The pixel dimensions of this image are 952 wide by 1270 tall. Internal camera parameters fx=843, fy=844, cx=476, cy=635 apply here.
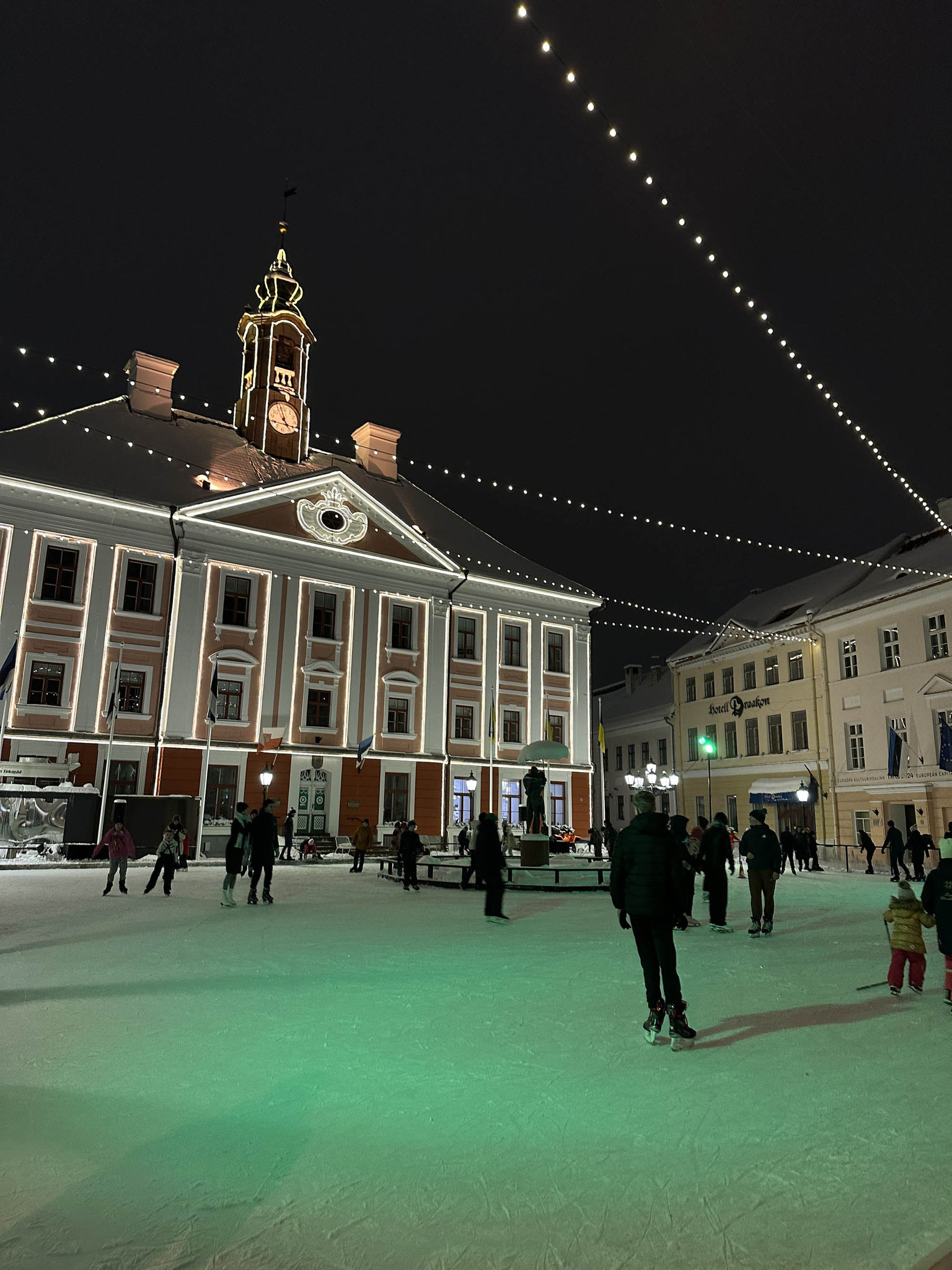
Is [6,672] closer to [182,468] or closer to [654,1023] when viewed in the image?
[182,468]

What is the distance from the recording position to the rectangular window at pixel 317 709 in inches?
1453

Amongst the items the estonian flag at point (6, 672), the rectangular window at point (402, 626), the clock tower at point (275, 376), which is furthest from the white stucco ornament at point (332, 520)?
the estonian flag at point (6, 672)

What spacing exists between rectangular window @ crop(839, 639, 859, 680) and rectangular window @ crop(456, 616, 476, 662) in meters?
17.3

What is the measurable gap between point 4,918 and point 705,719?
40183mm

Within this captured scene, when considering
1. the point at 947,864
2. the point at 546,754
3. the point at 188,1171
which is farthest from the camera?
the point at 546,754

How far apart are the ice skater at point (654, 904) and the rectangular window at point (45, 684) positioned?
29952 millimetres

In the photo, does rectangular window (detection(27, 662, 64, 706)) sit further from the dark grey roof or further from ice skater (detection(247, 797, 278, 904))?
ice skater (detection(247, 797, 278, 904))

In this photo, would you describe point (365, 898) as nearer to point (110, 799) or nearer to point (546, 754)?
point (546, 754)

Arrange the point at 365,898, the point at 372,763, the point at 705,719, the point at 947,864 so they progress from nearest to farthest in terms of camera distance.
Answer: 1. the point at 947,864
2. the point at 365,898
3. the point at 372,763
4. the point at 705,719

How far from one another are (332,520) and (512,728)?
1368 cm

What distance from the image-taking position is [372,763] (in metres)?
37.9

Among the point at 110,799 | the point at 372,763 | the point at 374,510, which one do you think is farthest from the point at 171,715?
the point at 374,510

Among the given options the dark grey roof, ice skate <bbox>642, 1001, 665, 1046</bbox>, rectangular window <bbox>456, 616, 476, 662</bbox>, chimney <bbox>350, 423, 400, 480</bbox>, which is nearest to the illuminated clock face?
the dark grey roof

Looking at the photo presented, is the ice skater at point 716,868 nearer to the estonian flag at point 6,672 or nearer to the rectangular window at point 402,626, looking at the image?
the estonian flag at point 6,672
